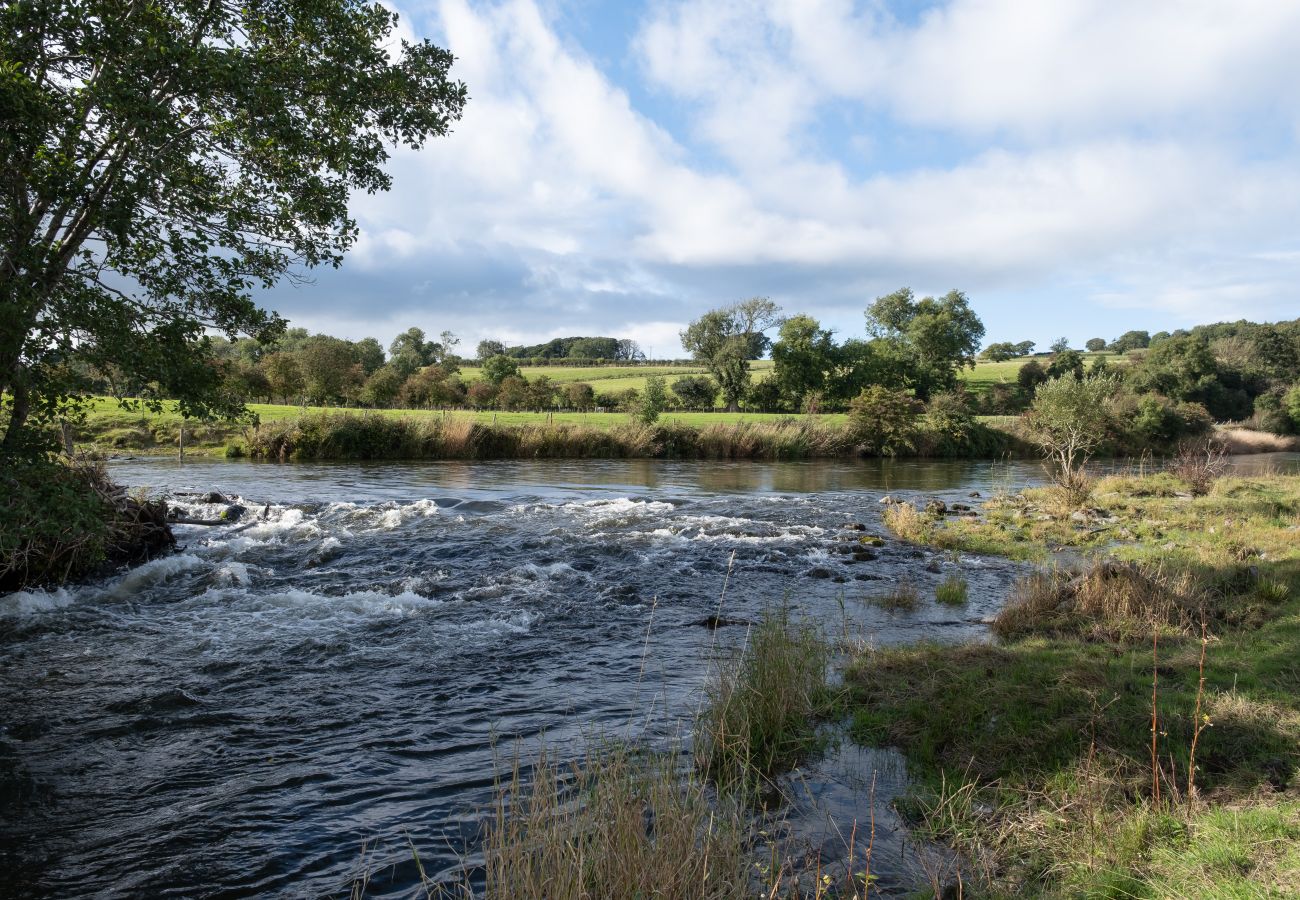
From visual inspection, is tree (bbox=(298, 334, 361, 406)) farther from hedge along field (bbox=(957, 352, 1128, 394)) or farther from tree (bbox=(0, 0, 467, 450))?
hedge along field (bbox=(957, 352, 1128, 394))

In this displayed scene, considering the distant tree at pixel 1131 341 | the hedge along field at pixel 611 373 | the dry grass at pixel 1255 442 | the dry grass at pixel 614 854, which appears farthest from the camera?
the distant tree at pixel 1131 341

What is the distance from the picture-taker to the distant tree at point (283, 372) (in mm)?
56375

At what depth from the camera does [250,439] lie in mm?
35875

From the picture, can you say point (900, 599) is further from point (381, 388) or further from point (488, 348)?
point (488, 348)

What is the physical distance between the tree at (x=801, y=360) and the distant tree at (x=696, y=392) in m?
8.63

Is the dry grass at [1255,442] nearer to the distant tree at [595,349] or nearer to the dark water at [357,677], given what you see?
the dark water at [357,677]

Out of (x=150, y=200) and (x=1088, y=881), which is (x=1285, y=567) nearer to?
(x=1088, y=881)

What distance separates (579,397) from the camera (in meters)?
71.8

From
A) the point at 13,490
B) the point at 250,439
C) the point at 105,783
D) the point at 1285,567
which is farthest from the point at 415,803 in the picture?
the point at 250,439

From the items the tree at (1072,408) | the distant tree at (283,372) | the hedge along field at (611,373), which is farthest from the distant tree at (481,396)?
the tree at (1072,408)

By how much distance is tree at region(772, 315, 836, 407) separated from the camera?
81.6m

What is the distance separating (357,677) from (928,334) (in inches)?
3858

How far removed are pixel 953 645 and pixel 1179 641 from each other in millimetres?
2582

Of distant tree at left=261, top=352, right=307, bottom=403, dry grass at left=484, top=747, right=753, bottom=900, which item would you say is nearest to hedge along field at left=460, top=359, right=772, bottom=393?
distant tree at left=261, top=352, right=307, bottom=403
